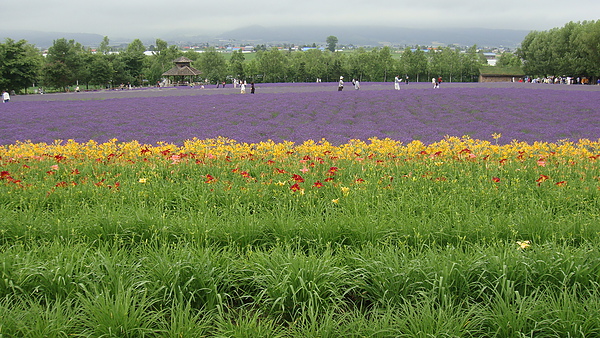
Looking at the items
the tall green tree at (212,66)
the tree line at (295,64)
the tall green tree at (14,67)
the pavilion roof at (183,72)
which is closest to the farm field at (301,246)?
the tall green tree at (14,67)

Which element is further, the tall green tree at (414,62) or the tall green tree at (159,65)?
the tall green tree at (159,65)

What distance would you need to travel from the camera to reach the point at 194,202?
5680mm

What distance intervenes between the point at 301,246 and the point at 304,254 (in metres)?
0.55

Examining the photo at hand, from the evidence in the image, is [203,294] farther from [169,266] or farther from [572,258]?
[572,258]

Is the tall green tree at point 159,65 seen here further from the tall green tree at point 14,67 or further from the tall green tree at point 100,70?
the tall green tree at point 14,67

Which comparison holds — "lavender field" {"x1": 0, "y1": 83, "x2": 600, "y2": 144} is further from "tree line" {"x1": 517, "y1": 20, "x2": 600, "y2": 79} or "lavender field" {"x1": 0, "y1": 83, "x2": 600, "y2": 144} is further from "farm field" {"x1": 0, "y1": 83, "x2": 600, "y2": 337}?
"tree line" {"x1": 517, "y1": 20, "x2": 600, "y2": 79}

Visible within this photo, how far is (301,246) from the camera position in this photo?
4469 millimetres

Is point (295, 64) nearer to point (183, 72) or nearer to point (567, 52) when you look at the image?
point (183, 72)

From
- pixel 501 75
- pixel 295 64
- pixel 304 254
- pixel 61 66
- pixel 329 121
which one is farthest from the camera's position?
pixel 501 75

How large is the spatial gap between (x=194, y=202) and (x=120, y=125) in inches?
571

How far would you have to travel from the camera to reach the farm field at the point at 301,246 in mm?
3176

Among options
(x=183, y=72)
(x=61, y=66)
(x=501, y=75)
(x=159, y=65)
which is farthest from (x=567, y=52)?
(x=159, y=65)

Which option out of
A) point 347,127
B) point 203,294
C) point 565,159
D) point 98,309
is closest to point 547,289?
point 203,294

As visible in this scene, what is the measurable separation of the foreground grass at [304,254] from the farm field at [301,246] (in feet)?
0.07
